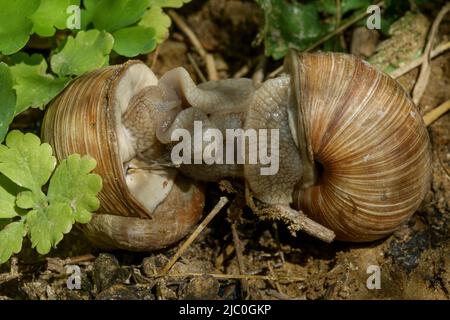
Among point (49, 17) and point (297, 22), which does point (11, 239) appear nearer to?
point (49, 17)

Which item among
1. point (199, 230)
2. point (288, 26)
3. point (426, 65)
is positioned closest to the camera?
point (199, 230)

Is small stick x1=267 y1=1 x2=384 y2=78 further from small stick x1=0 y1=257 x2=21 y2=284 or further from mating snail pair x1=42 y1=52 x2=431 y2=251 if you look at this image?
small stick x1=0 y1=257 x2=21 y2=284

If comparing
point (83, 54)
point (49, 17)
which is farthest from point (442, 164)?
point (49, 17)

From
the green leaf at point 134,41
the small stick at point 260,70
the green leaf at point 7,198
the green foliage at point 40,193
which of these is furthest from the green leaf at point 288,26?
the green leaf at point 7,198

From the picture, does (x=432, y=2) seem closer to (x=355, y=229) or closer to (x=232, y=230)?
(x=355, y=229)

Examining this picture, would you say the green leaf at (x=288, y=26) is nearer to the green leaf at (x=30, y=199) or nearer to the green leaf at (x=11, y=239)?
the green leaf at (x=30, y=199)

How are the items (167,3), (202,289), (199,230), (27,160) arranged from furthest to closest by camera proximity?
1. (167,3)
2. (199,230)
3. (202,289)
4. (27,160)
